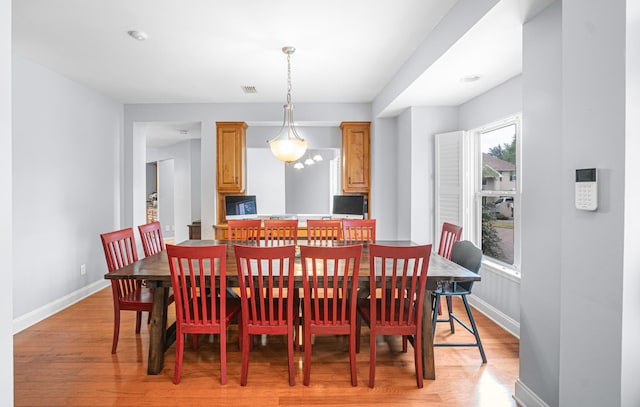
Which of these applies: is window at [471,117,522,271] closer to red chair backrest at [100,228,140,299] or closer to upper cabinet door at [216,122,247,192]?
upper cabinet door at [216,122,247,192]

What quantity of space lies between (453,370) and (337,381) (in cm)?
85

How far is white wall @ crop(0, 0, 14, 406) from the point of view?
1.35 meters

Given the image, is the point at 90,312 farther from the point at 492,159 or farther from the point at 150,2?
the point at 492,159

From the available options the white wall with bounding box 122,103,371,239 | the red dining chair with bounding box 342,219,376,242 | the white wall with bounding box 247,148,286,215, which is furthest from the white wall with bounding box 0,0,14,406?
the white wall with bounding box 247,148,286,215

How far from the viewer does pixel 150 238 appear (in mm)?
3314

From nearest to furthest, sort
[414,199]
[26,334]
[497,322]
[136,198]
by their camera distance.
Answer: [26,334] < [497,322] < [414,199] < [136,198]

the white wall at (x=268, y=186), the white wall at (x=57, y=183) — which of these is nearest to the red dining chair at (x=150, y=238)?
the white wall at (x=57, y=183)

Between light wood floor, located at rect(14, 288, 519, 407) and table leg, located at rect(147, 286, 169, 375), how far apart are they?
3.3 inches

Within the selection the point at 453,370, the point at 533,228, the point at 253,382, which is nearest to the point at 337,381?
the point at 253,382

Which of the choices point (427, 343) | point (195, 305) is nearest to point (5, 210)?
point (195, 305)

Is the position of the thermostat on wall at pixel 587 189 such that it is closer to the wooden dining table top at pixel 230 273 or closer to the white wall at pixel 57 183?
A: the wooden dining table top at pixel 230 273

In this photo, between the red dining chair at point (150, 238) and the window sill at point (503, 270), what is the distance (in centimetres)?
328

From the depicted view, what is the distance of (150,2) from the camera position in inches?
94.8

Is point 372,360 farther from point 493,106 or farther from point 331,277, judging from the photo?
point 493,106
